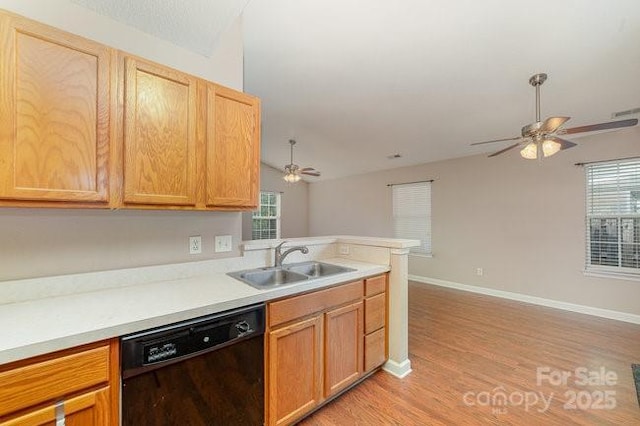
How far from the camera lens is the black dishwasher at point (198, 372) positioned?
1.09 m

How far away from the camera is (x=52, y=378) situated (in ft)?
3.06

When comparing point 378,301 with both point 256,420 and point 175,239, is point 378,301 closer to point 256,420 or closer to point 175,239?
point 256,420

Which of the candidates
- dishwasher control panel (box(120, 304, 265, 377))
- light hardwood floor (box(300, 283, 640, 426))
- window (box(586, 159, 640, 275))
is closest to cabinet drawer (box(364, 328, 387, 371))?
light hardwood floor (box(300, 283, 640, 426))

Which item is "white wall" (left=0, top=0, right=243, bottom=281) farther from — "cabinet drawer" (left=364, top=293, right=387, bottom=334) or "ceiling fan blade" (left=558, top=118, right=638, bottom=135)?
"ceiling fan blade" (left=558, top=118, right=638, bottom=135)

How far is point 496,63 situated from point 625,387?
293 centimetres

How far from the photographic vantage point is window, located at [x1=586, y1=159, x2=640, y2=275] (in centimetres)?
344

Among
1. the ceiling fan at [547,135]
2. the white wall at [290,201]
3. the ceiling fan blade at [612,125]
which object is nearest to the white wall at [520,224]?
the ceiling fan at [547,135]

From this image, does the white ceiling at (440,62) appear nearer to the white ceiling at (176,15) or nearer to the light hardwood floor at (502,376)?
the white ceiling at (176,15)

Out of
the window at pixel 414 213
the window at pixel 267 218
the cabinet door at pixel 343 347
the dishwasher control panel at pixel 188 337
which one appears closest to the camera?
the dishwasher control panel at pixel 188 337

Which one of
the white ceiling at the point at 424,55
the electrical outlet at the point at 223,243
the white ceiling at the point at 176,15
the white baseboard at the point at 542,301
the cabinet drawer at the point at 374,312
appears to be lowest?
the white baseboard at the point at 542,301

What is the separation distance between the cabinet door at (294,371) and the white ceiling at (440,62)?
2.35m

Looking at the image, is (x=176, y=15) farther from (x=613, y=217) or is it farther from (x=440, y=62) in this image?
(x=613, y=217)

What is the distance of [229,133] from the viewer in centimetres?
172

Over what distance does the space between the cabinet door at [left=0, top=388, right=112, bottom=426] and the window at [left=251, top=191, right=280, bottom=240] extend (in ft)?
20.1
